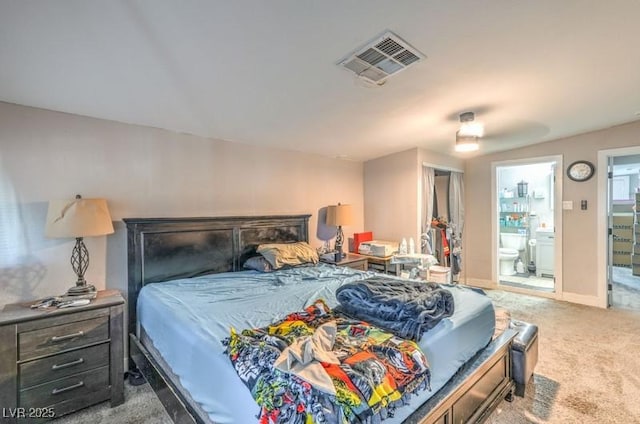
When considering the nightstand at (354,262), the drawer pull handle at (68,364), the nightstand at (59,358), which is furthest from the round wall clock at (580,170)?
the drawer pull handle at (68,364)

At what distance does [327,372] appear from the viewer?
1.01m

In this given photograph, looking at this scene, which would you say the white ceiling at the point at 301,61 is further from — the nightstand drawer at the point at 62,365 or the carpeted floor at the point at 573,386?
the carpeted floor at the point at 573,386

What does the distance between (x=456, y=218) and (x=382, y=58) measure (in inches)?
154

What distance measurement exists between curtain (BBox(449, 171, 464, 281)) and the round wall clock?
1.49m

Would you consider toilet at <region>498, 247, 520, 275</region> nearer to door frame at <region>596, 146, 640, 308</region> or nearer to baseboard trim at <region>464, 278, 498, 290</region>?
baseboard trim at <region>464, 278, 498, 290</region>

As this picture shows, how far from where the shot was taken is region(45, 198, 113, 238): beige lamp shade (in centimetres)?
208

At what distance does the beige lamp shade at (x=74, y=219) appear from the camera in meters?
2.08

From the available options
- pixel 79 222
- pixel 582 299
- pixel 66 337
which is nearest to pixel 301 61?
pixel 79 222

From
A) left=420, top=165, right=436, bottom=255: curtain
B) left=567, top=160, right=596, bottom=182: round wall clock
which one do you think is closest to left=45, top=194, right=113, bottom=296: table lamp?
left=420, top=165, right=436, bottom=255: curtain

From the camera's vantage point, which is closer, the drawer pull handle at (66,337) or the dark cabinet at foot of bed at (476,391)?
the dark cabinet at foot of bed at (476,391)

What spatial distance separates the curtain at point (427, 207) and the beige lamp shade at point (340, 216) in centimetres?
119

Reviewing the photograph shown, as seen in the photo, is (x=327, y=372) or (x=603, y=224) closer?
(x=327, y=372)

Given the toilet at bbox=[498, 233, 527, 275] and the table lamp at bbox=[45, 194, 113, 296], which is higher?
the table lamp at bbox=[45, 194, 113, 296]

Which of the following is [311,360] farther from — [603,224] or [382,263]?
[603,224]
